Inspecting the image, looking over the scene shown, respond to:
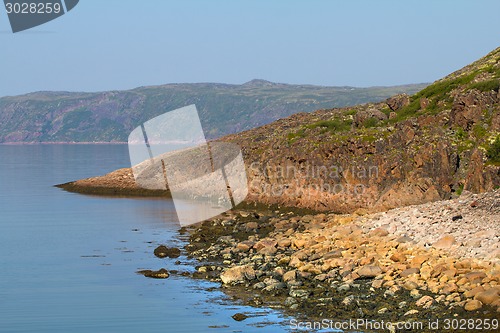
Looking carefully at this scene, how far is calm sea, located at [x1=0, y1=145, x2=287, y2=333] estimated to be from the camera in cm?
Result: 2984

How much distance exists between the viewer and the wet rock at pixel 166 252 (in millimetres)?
44253

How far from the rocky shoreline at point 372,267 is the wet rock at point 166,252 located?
101 cm

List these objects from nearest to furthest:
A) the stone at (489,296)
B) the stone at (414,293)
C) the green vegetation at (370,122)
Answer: the stone at (489,296)
the stone at (414,293)
the green vegetation at (370,122)

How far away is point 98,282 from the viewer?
124 feet

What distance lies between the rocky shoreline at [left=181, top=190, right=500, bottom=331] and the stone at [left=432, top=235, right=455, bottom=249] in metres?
0.07

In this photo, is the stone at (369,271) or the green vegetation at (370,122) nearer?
the stone at (369,271)

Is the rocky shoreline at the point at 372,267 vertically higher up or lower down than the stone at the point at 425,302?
higher up

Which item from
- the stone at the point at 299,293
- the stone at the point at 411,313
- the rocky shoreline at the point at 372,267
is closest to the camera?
the stone at the point at 411,313

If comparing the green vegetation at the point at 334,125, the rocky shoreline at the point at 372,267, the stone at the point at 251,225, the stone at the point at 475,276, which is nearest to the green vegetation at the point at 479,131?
the rocky shoreline at the point at 372,267

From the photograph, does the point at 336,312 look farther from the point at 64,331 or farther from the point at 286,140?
the point at 286,140

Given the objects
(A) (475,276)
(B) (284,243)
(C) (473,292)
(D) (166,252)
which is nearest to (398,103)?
(B) (284,243)

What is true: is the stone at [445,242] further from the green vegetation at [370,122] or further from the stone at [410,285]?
the green vegetation at [370,122]

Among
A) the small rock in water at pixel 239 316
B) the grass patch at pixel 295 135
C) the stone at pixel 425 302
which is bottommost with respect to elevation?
the stone at pixel 425 302

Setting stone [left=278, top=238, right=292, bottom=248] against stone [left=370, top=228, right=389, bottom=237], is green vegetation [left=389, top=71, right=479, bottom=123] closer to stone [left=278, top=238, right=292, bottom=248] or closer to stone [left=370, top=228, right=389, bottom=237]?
stone [left=278, top=238, right=292, bottom=248]
